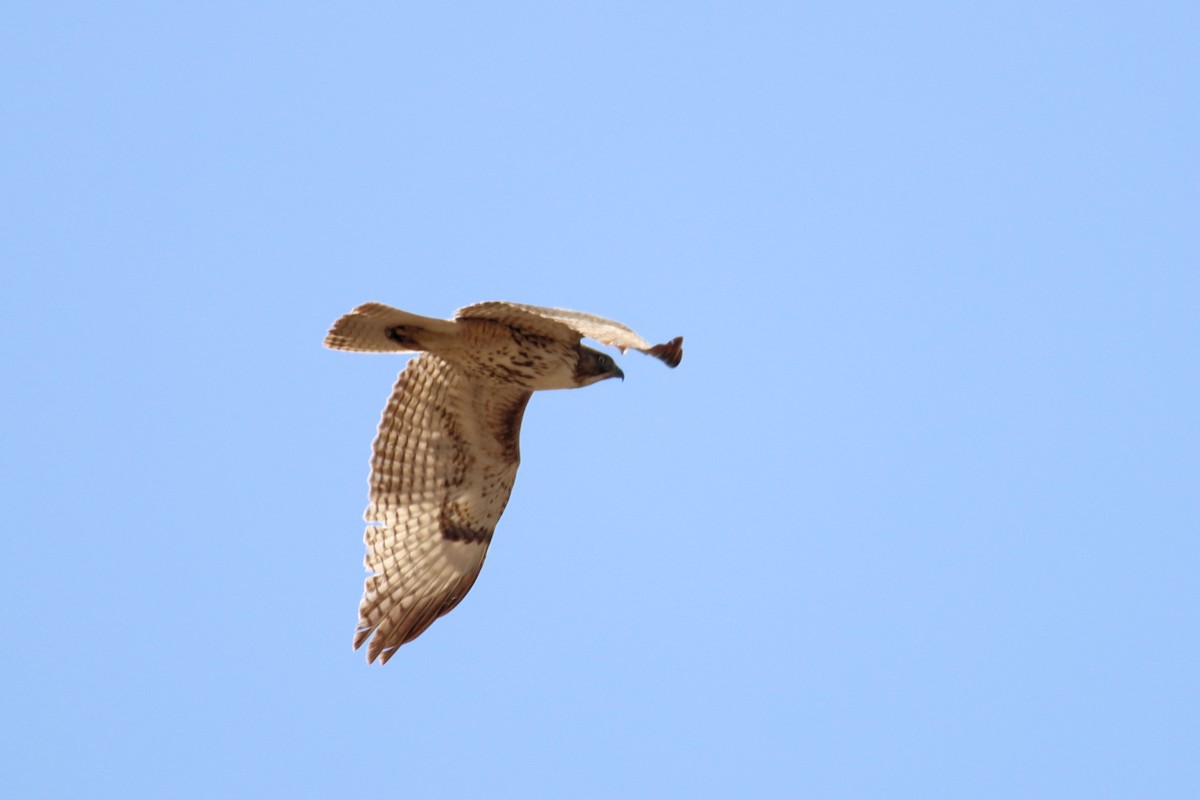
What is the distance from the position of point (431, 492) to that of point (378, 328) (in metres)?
1.42

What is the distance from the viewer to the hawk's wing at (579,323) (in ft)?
21.1

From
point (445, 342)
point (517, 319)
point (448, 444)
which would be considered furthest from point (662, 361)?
point (448, 444)

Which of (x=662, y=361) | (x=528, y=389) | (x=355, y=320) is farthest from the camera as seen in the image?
(x=528, y=389)

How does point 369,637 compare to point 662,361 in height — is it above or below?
below

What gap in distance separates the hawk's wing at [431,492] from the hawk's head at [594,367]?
601 mm

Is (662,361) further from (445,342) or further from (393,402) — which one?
(393,402)

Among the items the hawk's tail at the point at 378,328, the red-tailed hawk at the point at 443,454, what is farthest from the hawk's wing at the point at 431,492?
the hawk's tail at the point at 378,328

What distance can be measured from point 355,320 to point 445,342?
2.00ft

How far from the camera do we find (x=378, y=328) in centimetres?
820

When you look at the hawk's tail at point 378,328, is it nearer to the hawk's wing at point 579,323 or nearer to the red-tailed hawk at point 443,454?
the red-tailed hawk at point 443,454

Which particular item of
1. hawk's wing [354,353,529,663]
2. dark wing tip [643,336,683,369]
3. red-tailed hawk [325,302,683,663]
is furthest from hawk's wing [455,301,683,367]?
hawk's wing [354,353,529,663]

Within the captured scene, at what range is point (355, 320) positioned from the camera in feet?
26.5

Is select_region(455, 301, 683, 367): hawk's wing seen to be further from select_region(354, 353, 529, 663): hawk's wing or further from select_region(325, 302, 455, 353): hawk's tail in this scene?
select_region(354, 353, 529, 663): hawk's wing

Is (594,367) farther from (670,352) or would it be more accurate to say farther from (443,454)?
(670,352)
